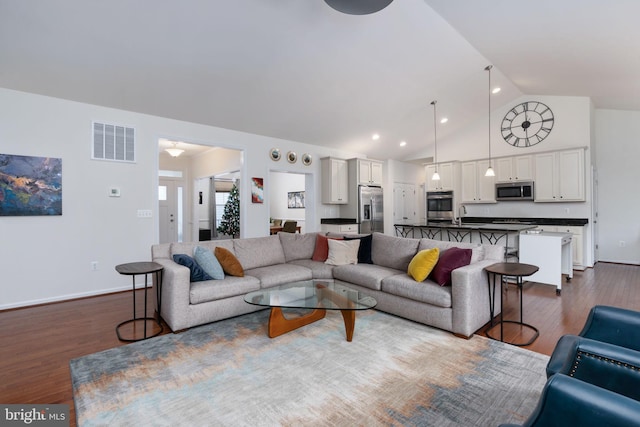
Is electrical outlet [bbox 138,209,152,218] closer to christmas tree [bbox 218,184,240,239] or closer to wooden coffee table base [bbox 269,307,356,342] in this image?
wooden coffee table base [bbox 269,307,356,342]

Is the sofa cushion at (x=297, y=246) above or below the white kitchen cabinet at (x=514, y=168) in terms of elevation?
below

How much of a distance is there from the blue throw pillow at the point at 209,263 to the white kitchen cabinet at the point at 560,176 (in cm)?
658

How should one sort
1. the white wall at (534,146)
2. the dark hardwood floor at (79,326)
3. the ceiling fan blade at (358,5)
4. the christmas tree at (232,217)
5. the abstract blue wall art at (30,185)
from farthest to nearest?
the christmas tree at (232,217) → the white wall at (534,146) → the abstract blue wall art at (30,185) → the ceiling fan blade at (358,5) → the dark hardwood floor at (79,326)

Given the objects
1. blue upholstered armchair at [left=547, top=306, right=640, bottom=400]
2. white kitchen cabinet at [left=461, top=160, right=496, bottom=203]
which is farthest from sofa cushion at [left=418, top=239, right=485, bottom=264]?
white kitchen cabinet at [left=461, top=160, right=496, bottom=203]

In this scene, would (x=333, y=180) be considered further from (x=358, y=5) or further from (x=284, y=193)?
(x=358, y=5)

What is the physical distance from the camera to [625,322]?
1.55 m

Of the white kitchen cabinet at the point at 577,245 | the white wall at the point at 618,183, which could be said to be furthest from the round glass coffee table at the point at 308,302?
the white wall at the point at 618,183

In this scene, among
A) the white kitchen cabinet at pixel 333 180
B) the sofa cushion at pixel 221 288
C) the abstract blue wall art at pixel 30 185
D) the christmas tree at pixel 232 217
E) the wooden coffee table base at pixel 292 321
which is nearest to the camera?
the wooden coffee table base at pixel 292 321

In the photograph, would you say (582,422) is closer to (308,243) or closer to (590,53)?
(308,243)

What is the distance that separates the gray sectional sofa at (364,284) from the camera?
2.86 m

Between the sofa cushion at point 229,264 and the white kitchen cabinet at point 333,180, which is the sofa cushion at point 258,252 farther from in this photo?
the white kitchen cabinet at point 333,180

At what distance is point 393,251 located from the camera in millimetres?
3873

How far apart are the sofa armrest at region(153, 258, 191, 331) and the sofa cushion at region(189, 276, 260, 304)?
8 centimetres

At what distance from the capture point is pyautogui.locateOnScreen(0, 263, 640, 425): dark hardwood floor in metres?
2.16
